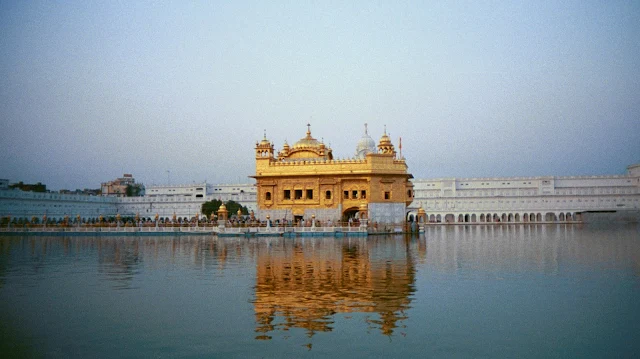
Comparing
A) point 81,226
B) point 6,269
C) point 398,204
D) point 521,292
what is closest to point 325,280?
point 521,292

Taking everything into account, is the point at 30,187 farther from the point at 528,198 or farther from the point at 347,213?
the point at 528,198

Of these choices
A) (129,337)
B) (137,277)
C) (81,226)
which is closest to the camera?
(129,337)

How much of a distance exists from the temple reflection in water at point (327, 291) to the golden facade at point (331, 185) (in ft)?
65.9

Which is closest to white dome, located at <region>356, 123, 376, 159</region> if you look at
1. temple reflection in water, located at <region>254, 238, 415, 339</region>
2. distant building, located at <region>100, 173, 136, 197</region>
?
temple reflection in water, located at <region>254, 238, 415, 339</region>

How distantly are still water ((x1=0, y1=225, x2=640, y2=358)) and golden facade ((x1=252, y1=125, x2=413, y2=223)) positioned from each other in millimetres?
22298

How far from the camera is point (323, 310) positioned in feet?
32.4

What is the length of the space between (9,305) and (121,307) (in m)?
2.13

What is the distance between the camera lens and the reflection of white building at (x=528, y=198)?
95000 millimetres

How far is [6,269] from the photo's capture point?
16.7 metres

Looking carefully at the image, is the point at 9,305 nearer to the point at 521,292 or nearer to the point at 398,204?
the point at 521,292

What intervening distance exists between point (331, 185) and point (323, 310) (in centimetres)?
3123

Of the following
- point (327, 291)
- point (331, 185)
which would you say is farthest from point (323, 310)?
point (331, 185)

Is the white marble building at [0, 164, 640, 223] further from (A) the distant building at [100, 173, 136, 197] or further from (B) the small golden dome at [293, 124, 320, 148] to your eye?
(B) the small golden dome at [293, 124, 320, 148]

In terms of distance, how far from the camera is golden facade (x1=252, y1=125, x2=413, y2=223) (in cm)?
3991
